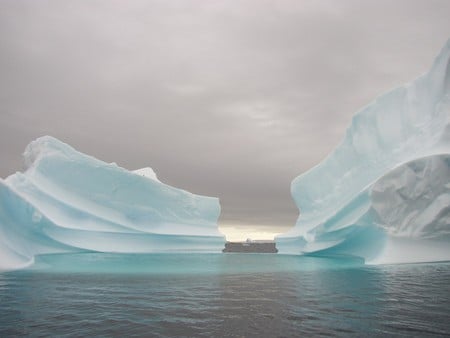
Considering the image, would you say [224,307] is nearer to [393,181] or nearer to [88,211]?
[393,181]

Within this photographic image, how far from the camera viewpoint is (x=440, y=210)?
14242 millimetres

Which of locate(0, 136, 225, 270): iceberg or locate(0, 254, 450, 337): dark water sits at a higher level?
locate(0, 136, 225, 270): iceberg

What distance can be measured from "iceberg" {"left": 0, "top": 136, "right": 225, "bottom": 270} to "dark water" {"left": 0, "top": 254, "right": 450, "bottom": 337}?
15.4 feet

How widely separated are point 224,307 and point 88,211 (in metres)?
15.1


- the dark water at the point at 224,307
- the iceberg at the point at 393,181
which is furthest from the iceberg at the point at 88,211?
the iceberg at the point at 393,181

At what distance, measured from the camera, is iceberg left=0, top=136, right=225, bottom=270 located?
14289 mm

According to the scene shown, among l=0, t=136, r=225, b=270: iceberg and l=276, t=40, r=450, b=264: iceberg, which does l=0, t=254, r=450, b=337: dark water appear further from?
l=276, t=40, r=450, b=264: iceberg

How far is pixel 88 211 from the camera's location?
19.7 m

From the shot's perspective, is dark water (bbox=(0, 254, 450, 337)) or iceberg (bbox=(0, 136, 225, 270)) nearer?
dark water (bbox=(0, 254, 450, 337))

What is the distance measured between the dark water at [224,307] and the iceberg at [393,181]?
523 centimetres

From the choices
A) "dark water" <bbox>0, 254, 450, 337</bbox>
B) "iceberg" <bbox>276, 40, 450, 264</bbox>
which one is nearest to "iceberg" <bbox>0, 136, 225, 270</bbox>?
"dark water" <bbox>0, 254, 450, 337</bbox>

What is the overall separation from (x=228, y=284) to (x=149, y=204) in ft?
46.4

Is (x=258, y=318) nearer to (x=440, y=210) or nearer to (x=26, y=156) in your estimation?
(x=440, y=210)

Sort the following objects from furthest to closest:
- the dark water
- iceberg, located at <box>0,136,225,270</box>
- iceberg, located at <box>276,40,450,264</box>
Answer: iceberg, located at <box>276,40,450,264</box>, iceberg, located at <box>0,136,225,270</box>, the dark water
